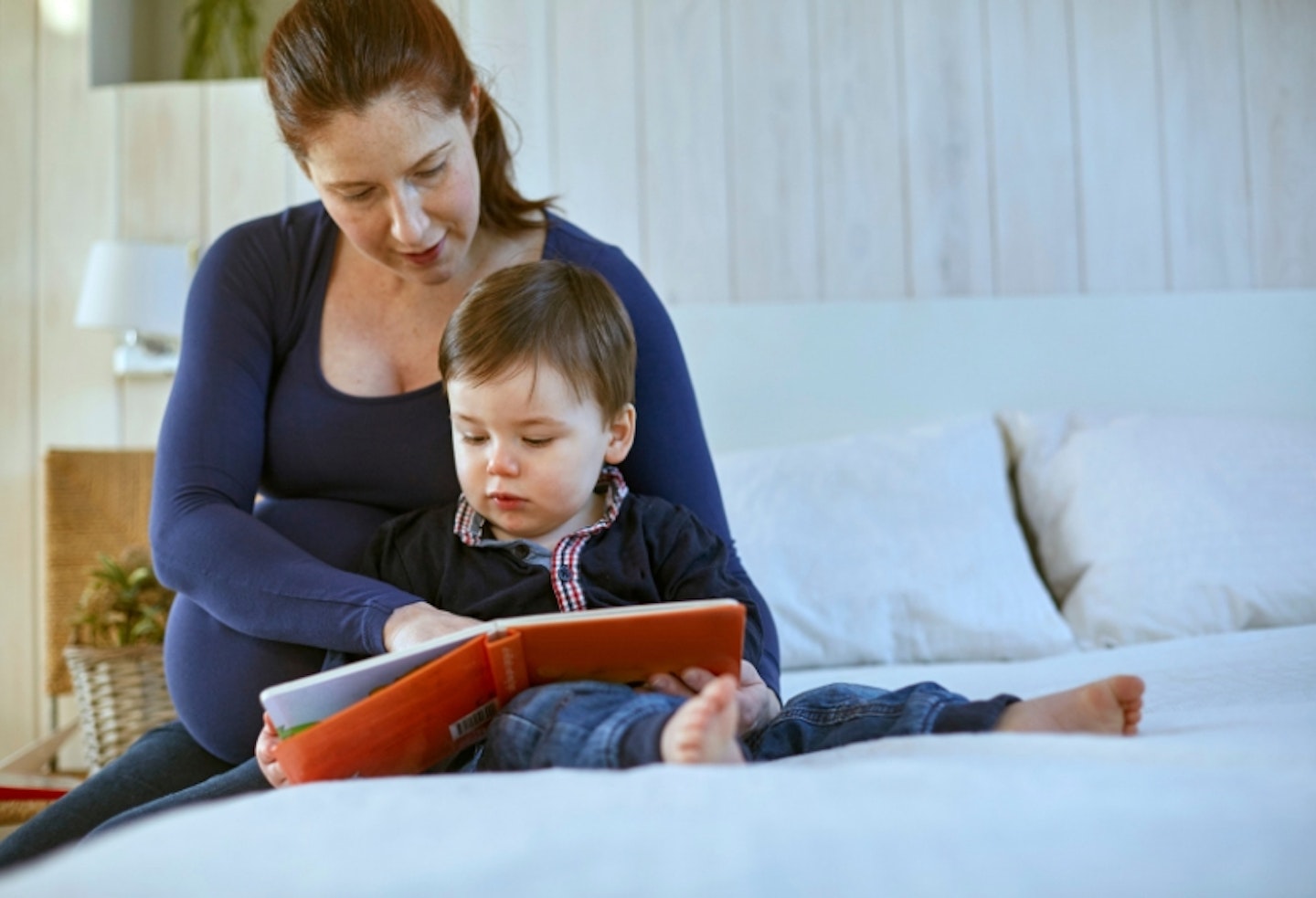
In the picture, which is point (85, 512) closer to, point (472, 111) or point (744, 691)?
point (472, 111)

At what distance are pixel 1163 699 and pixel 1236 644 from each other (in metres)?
0.45

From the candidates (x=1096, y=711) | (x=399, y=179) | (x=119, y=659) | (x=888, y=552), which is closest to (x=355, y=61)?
(x=399, y=179)

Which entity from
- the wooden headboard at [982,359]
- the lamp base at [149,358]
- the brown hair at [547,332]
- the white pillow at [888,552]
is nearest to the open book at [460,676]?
the brown hair at [547,332]

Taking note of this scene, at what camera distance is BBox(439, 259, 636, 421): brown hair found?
120 cm

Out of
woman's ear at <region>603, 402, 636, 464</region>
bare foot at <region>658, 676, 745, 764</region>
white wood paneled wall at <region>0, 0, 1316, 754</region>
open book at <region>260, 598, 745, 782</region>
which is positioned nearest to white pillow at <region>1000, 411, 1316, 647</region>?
white wood paneled wall at <region>0, 0, 1316, 754</region>

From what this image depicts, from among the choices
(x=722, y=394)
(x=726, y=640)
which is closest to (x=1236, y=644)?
(x=726, y=640)

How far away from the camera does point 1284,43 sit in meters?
2.66

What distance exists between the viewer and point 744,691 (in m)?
1.05

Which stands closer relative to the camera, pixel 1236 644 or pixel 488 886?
pixel 488 886

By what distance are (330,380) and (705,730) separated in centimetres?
81

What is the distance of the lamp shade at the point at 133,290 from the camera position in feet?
8.39

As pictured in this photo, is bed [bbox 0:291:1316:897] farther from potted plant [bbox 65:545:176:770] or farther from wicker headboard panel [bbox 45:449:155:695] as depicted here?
wicker headboard panel [bbox 45:449:155:695]

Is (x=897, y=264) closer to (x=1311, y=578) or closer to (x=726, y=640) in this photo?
(x=1311, y=578)

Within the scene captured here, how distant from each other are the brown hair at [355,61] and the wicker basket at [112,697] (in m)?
1.18
